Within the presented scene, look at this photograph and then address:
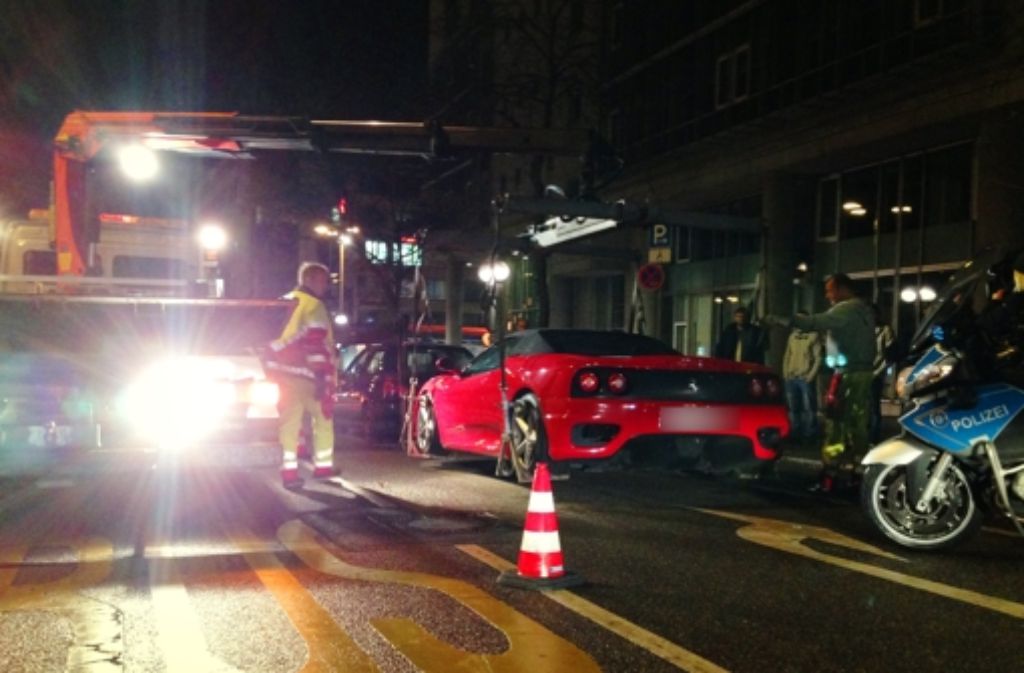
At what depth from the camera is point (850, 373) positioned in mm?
8453

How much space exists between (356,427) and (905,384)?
1125 centimetres

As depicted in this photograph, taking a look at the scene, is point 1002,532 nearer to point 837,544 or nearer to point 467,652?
point 837,544

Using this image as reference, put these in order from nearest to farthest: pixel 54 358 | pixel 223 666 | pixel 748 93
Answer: pixel 223 666 < pixel 54 358 < pixel 748 93

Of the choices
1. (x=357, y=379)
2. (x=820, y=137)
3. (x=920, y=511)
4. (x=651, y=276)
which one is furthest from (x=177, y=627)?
(x=820, y=137)

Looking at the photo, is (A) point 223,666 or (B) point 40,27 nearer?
(A) point 223,666

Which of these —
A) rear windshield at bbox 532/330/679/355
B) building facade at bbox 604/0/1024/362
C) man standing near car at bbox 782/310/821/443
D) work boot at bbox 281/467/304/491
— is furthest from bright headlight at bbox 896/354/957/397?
man standing near car at bbox 782/310/821/443

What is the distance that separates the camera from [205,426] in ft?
25.6

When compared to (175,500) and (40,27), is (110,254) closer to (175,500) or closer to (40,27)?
(175,500)

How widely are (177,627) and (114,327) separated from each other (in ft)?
14.3

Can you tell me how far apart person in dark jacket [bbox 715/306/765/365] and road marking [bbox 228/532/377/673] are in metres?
8.18

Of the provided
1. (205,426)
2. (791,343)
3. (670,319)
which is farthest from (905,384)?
(670,319)

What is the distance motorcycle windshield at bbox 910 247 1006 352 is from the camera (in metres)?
6.25

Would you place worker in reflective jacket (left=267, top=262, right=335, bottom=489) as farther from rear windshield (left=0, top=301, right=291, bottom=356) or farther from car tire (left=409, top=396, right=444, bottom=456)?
car tire (left=409, top=396, right=444, bottom=456)

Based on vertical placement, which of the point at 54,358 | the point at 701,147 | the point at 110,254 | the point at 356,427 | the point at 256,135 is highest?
the point at 701,147
